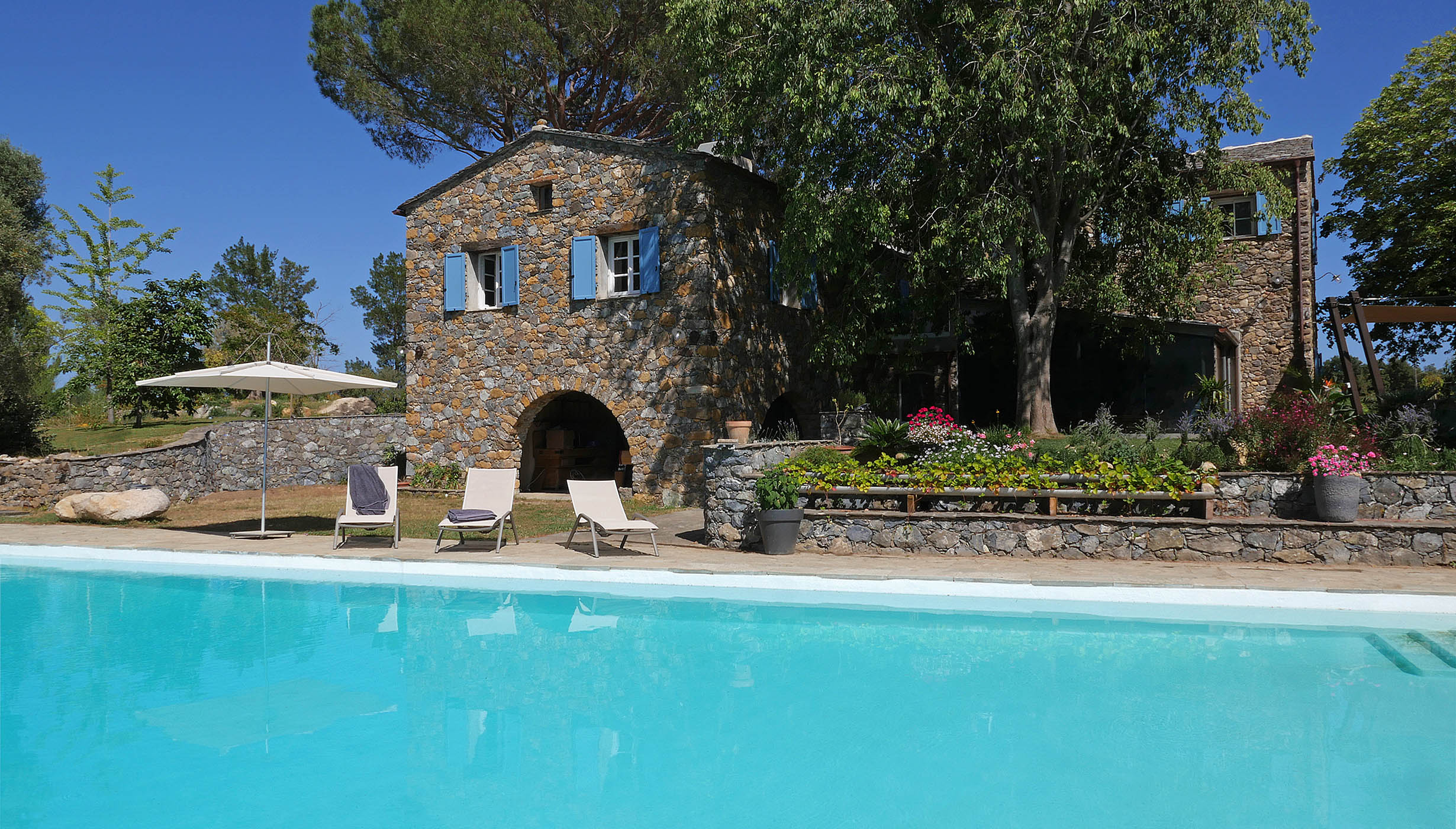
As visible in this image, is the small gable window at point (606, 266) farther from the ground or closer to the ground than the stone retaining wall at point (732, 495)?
farther from the ground

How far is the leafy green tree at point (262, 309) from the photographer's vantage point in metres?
27.7

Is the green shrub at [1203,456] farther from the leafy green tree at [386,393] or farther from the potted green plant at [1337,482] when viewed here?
the leafy green tree at [386,393]

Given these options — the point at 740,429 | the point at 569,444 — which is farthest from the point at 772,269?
the point at 569,444

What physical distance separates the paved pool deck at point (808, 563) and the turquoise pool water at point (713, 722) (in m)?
0.71

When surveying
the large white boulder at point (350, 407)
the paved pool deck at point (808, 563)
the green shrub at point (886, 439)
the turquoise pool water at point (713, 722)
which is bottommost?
the turquoise pool water at point (713, 722)

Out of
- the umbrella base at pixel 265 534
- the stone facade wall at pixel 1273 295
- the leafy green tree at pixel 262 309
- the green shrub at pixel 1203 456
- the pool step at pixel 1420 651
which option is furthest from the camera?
the leafy green tree at pixel 262 309

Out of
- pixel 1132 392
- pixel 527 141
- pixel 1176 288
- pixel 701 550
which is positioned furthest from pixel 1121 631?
pixel 527 141

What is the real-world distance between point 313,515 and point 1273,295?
63.5 feet

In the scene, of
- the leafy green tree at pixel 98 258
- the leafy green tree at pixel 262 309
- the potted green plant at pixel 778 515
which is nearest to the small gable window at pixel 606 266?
the potted green plant at pixel 778 515

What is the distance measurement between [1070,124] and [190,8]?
1556 cm

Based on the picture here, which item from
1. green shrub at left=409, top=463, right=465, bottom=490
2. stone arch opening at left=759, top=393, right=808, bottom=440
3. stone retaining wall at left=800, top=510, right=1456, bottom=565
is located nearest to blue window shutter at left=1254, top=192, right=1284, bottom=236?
stone arch opening at left=759, top=393, right=808, bottom=440

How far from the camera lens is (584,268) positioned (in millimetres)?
15180

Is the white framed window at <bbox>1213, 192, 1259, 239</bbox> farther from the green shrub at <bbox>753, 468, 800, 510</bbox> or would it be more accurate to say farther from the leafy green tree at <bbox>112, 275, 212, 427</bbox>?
the leafy green tree at <bbox>112, 275, 212, 427</bbox>

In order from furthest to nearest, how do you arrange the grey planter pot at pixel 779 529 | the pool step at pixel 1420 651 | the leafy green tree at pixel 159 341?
the leafy green tree at pixel 159 341, the grey planter pot at pixel 779 529, the pool step at pixel 1420 651
